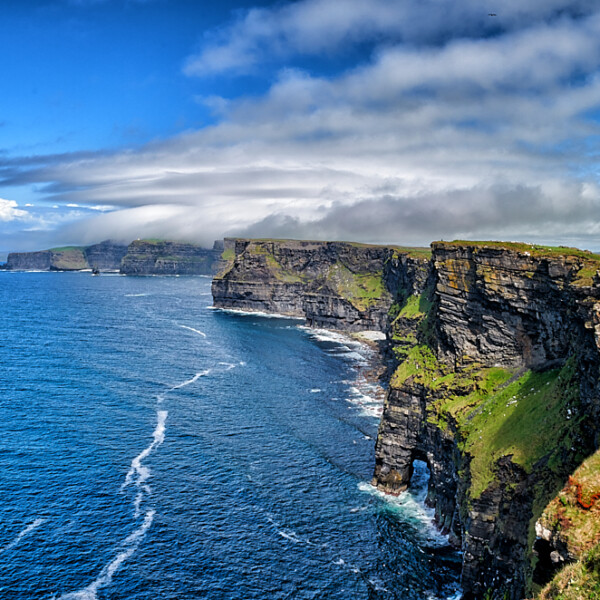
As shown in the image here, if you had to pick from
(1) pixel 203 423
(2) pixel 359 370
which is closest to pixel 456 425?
(1) pixel 203 423

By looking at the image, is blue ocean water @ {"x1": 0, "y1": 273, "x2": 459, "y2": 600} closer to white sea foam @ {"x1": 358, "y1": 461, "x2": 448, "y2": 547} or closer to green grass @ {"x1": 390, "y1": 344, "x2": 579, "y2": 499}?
white sea foam @ {"x1": 358, "y1": 461, "x2": 448, "y2": 547}

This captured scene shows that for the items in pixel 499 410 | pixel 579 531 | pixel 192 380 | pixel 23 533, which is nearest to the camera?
pixel 579 531

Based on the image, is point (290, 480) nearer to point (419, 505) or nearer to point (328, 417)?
point (419, 505)

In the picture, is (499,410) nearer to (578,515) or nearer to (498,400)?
(498,400)

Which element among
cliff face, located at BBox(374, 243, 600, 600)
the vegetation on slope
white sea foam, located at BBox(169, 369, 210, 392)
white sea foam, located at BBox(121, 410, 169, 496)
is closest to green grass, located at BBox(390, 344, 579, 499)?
cliff face, located at BBox(374, 243, 600, 600)

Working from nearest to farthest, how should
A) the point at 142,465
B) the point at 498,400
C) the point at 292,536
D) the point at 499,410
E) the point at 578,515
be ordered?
the point at 578,515 < the point at 499,410 < the point at 498,400 < the point at 292,536 < the point at 142,465

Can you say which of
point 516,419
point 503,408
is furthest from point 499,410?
point 516,419
